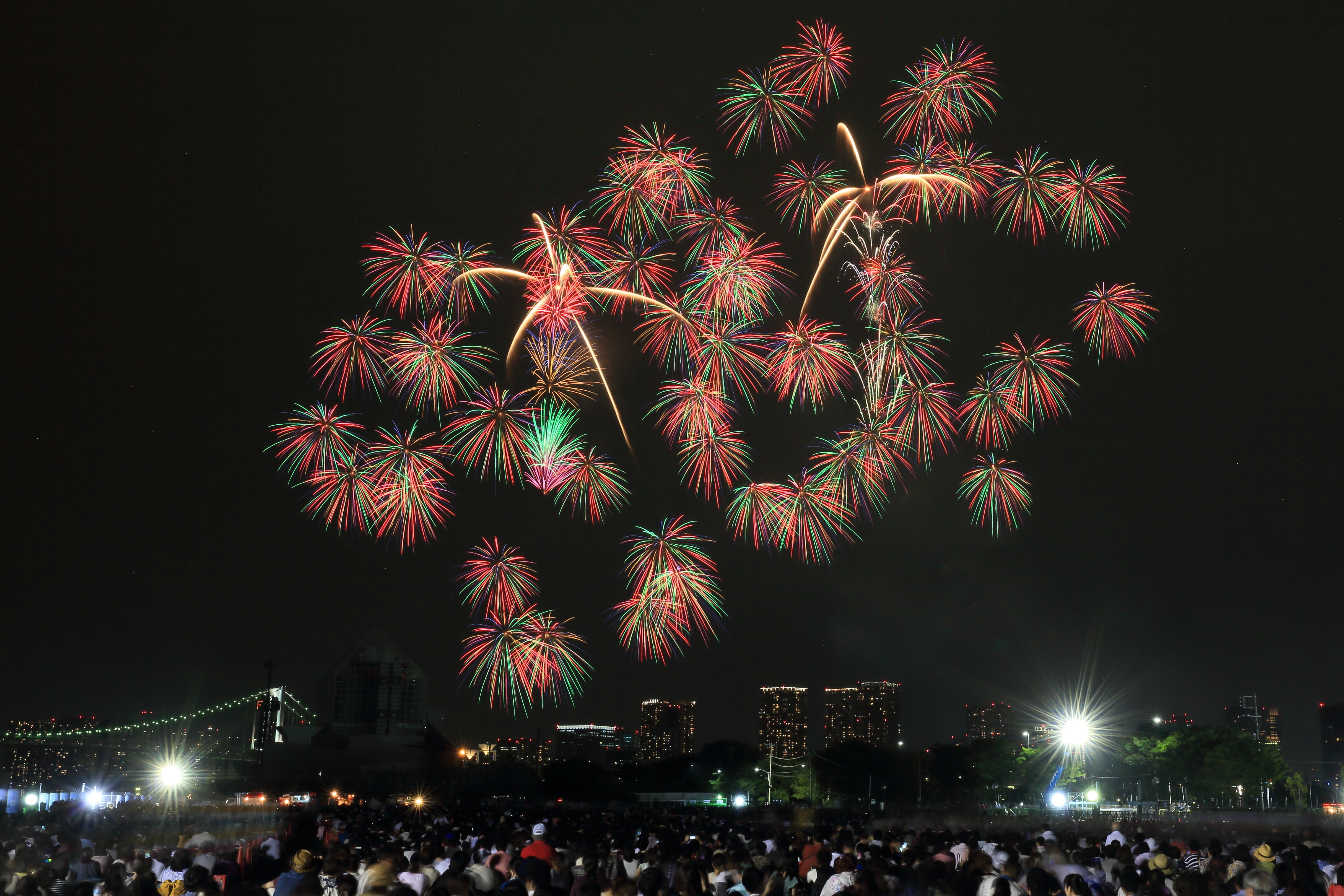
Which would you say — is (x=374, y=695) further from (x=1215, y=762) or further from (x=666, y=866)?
(x=666, y=866)

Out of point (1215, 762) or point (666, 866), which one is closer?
point (666, 866)

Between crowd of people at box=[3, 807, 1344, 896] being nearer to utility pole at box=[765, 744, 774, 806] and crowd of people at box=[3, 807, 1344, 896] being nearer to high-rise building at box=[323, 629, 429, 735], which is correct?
utility pole at box=[765, 744, 774, 806]

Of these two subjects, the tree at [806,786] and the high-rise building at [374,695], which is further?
the high-rise building at [374,695]

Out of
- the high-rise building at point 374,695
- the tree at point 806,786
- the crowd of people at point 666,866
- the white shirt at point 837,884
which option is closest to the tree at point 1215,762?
the tree at point 806,786

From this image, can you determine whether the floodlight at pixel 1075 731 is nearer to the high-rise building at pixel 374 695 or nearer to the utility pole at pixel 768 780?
the utility pole at pixel 768 780

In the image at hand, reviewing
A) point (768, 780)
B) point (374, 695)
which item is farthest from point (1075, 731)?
point (374, 695)

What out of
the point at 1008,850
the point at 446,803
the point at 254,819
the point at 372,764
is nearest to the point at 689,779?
the point at 372,764

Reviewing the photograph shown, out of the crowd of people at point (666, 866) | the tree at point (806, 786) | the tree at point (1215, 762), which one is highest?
the crowd of people at point (666, 866)
